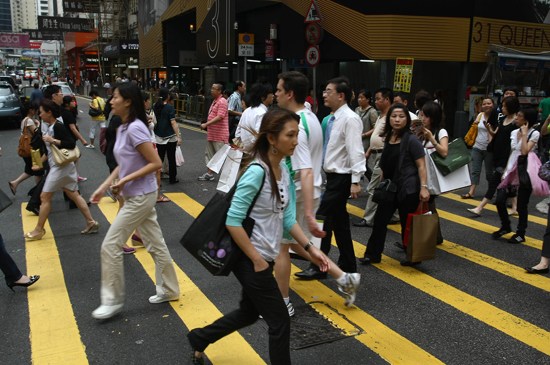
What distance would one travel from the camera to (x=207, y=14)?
25312 mm

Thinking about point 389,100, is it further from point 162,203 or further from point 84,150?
point 84,150

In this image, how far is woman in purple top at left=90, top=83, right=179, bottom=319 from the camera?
14.2 feet

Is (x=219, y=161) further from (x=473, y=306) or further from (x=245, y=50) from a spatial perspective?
(x=245, y=50)

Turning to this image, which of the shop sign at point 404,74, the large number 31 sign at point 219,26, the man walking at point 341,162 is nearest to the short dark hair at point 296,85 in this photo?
the man walking at point 341,162

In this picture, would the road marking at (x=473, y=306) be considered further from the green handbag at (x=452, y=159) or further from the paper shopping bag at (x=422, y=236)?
the green handbag at (x=452, y=159)

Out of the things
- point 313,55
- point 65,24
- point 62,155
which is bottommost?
point 62,155

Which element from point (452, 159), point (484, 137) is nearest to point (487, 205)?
point (484, 137)

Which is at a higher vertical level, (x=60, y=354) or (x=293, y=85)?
(x=293, y=85)

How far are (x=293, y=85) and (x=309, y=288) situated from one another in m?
2.11

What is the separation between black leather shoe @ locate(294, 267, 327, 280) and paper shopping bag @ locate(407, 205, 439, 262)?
0.99 metres

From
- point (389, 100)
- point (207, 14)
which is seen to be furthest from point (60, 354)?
point (207, 14)

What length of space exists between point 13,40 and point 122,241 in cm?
9576

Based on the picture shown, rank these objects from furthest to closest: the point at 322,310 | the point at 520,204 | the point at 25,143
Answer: the point at 25,143 → the point at 520,204 → the point at 322,310

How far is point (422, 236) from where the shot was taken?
549cm
